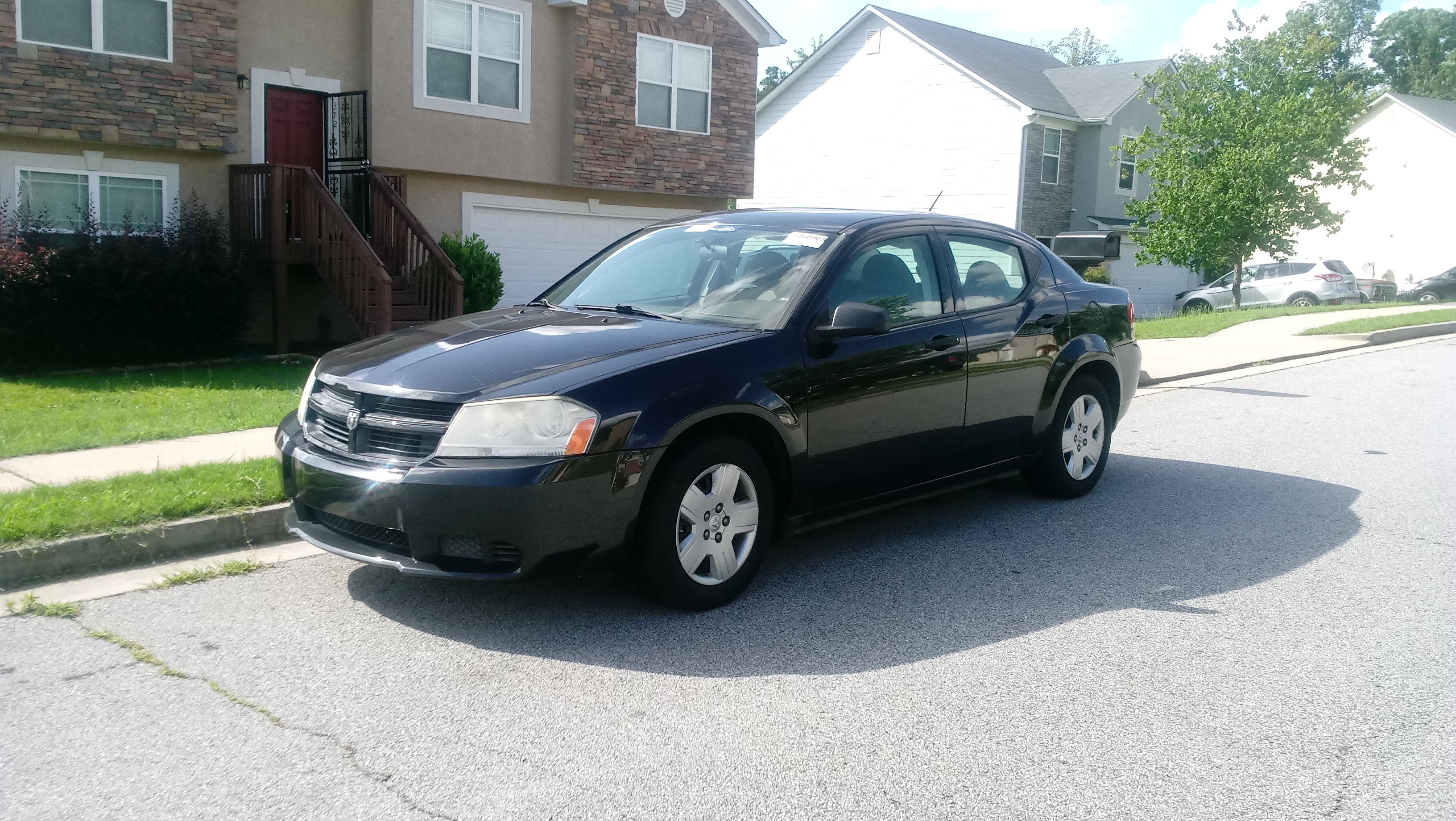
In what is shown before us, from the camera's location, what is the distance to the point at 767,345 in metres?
5.25

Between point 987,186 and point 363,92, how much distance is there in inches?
797

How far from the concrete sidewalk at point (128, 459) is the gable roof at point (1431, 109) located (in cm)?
4301

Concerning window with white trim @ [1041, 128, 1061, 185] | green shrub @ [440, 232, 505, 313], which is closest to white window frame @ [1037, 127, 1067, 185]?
window with white trim @ [1041, 128, 1061, 185]

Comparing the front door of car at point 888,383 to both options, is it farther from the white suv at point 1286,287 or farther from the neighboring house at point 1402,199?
the neighboring house at point 1402,199

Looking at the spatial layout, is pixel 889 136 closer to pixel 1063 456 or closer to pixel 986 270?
pixel 1063 456

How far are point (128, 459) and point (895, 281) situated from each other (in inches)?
190

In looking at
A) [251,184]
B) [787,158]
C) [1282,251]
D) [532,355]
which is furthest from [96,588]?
[787,158]

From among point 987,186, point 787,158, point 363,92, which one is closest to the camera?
point 363,92

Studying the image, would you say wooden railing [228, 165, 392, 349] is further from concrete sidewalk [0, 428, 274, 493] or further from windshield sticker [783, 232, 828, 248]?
windshield sticker [783, 232, 828, 248]

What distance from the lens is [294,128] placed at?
15125mm

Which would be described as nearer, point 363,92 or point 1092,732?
point 1092,732

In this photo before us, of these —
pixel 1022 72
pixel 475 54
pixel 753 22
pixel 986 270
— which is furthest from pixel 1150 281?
pixel 986 270

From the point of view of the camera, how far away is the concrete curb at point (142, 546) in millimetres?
5301

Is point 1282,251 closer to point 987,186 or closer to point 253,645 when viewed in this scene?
point 987,186
